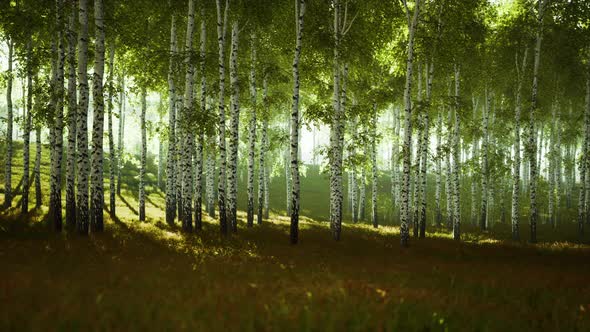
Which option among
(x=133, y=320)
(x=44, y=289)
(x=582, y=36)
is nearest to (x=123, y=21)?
(x=44, y=289)

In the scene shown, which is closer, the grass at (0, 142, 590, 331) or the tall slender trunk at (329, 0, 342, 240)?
the grass at (0, 142, 590, 331)

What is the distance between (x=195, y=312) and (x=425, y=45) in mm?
15349

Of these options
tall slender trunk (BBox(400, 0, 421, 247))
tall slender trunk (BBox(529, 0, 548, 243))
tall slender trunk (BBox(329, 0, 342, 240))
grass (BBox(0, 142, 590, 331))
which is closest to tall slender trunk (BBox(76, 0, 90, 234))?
grass (BBox(0, 142, 590, 331))

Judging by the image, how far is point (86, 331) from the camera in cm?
322

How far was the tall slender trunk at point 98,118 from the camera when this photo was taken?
10953 millimetres

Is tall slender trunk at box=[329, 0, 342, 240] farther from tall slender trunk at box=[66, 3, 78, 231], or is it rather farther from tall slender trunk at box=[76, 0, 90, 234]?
tall slender trunk at box=[66, 3, 78, 231]

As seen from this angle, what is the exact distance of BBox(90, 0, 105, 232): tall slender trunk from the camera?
10953mm

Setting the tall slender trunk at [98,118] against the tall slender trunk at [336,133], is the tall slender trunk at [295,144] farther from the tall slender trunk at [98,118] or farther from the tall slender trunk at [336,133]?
the tall slender trunk at [98,118]

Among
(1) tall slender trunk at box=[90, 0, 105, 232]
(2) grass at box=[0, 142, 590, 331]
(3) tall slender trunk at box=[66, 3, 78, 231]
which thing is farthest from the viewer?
(3) tall slender trunk at box=[66, 3, 78, 231]

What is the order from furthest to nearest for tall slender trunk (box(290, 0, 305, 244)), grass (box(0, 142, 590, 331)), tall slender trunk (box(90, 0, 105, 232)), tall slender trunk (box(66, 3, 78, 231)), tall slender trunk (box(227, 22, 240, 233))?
tall slender trunk (box(227, 22, 240, 233)), tall slender trunk (box(290, 0, 305, 244)), tall slender trunk (box(66, 3, 78, 231)), tall slender trunk (box(90, 0, 105, 232)), grass (box(0, 142, 590, 331))

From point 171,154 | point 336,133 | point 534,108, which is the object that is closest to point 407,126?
point 336,133

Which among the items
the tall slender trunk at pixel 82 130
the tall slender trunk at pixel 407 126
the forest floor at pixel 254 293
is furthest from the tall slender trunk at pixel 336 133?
the tall slender trunk at pixel 82 130

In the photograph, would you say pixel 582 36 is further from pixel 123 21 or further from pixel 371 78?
pixel 123 21

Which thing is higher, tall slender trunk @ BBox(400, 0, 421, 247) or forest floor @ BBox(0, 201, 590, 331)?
tall slender trunk @ BBox(400, 0, 421, 247)
